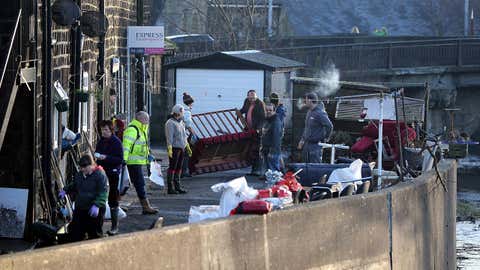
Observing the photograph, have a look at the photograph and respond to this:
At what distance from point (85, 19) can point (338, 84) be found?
14.6 metres

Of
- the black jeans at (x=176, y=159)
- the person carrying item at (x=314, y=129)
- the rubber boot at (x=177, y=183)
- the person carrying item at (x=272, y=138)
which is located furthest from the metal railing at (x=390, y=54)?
the black jeans at (x=176, y=159)

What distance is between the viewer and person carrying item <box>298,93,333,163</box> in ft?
68.8

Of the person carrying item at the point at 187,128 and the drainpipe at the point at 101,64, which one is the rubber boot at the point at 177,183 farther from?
the drainpipe at the point at 101,64

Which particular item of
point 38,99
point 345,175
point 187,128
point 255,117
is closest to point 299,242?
point 345,175

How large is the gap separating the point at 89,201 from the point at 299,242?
3.33 meters

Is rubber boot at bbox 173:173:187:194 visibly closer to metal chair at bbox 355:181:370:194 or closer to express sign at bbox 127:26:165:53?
express sign at bbox 127:26:165:53

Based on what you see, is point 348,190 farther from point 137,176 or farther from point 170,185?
point 170,185

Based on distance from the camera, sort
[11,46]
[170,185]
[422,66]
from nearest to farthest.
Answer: [11,46], [170,185], [422,66]

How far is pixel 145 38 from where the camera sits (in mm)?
25516

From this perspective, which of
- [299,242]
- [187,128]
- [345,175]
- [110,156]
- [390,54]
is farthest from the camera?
[390,54]

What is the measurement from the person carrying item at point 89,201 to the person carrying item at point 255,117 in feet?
31.9

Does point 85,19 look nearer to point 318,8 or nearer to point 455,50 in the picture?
point 455,50

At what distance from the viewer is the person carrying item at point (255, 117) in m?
23.8

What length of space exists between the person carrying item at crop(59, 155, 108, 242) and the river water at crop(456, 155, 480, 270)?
10.2 metres
